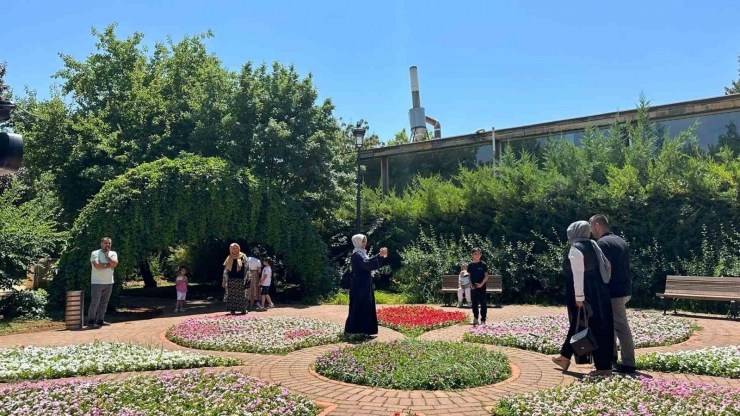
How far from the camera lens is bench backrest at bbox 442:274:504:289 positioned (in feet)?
49.0

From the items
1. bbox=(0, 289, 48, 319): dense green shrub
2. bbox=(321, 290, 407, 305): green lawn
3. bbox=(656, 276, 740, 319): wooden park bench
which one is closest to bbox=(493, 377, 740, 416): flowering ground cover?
bbox=(656, 276, 740, 319): wooden park bench

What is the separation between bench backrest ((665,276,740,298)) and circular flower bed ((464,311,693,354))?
1787 mm

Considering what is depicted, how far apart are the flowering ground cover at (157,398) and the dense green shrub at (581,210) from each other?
36.0ft

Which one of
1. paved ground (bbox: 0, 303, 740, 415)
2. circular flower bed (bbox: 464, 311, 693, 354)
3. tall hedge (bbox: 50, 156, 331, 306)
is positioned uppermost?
tall hedge (bbox: 50, 156, 331, 306)

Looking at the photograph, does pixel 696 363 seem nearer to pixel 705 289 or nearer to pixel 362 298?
pixel 362 298

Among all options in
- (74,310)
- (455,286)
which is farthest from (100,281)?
(455,286)

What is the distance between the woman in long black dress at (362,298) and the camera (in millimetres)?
9227

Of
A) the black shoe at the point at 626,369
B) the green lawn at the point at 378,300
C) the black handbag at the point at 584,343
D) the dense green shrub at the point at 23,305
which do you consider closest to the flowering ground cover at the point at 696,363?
the black shoe at the point at 626,369

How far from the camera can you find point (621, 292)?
657 centimetres

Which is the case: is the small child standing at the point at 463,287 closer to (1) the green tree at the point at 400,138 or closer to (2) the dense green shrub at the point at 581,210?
(2) the dense green shrub at the point at 581,210

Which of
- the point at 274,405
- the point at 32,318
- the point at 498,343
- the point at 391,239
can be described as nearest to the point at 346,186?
the point at 391,239

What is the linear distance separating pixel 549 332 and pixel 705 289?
16.9 feet

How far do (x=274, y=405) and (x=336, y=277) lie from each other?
508 inches

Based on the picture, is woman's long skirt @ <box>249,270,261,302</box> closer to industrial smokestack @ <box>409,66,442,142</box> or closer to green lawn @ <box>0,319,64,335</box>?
green lawn @ <box>0,319,64,335</box>
